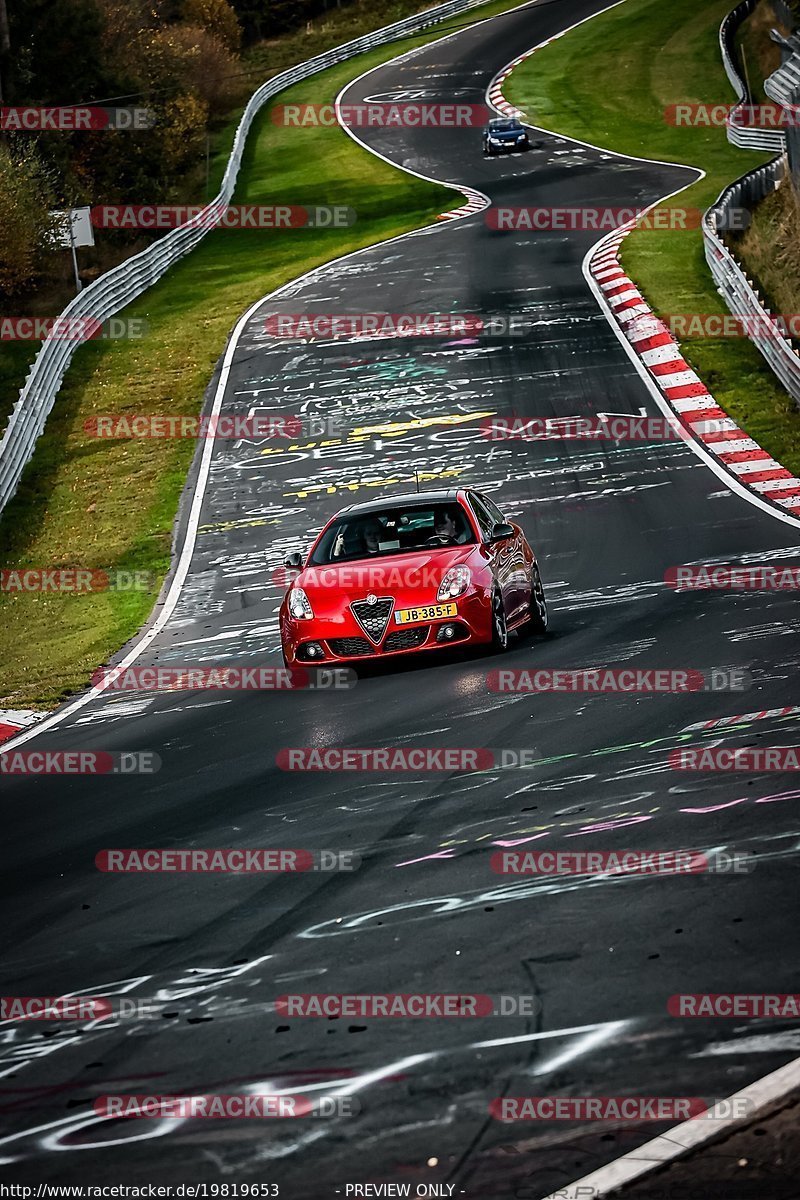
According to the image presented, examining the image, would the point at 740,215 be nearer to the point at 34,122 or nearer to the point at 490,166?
the point at 490,166

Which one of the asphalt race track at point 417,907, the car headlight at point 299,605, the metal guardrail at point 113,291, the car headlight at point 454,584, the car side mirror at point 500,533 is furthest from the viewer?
the metal guardrail at point 113,291

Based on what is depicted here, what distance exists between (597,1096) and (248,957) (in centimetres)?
190

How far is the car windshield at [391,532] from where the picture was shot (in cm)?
1341

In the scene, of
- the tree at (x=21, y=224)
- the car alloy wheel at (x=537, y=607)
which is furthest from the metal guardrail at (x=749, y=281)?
the tree at (x=21, y=224)

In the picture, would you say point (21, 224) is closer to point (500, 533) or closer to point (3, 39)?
point (3, 39)

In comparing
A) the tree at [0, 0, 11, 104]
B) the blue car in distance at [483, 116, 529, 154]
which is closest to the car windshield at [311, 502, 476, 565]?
the tree at [0, 0, 11, 104]

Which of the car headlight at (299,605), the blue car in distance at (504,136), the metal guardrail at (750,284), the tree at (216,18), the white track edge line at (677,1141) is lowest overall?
the car headlight at (299,605)

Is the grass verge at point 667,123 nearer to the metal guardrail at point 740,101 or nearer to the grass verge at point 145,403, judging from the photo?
the metal guardrail at point 740,101

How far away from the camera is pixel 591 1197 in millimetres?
4148

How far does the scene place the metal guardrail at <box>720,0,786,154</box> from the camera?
46062 mm

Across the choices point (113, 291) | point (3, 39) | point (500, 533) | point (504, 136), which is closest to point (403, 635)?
point (500, 533)

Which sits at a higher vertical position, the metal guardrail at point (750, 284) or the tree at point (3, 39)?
the tree at point (3, 39)

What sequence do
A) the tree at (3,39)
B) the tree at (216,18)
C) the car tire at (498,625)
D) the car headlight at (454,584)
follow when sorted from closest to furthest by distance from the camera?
the car headlight at (454,584) < the car tire at (498,625) < the tree at (3,39) < the tree at (216,18)

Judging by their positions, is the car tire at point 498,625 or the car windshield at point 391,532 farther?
the car windshield at point 391,532
